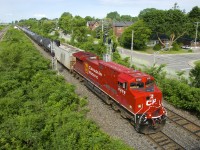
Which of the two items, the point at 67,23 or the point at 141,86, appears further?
the point at 67,23

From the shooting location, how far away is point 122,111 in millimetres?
19688

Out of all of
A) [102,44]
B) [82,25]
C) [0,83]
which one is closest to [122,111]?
[0,83]

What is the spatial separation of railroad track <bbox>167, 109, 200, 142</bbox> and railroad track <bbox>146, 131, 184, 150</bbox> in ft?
6.96

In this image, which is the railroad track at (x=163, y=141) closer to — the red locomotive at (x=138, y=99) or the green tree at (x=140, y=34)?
the red locomotive at (x=138, y=99)

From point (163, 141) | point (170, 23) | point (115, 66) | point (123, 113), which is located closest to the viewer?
point (163, 141)

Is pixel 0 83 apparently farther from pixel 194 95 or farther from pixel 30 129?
pixel 194 95

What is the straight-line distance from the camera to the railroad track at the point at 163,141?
15711 millimetres

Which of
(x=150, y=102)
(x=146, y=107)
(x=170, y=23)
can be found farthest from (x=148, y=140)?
(x=170, y=23)

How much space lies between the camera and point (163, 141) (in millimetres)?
16484

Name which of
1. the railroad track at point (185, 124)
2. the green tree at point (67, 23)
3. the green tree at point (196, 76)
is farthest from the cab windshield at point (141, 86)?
the green tree at point (67, 23)

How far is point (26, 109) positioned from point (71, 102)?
170 inches

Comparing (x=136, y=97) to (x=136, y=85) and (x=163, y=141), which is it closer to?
(x=136, y=85)

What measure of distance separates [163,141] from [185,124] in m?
3.87

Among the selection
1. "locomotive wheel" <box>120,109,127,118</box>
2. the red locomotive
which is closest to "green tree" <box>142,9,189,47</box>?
the red locomotive
